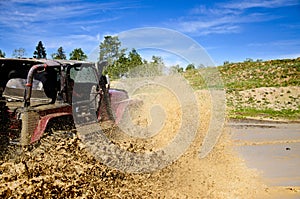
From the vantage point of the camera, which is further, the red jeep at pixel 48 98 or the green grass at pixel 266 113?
the green grass at pixel 266 113

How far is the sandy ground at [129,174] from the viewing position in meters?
4.04

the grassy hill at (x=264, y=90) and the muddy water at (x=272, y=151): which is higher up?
the grassy hill at (x=264, y=90)

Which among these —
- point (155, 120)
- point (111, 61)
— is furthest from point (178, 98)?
point (111, 61)

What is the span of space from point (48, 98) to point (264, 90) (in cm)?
2532

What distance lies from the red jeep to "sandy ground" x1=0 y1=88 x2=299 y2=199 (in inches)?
12.7

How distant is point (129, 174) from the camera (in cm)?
509

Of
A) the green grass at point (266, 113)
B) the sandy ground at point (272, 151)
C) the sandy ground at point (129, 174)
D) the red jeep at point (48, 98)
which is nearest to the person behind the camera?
the sandy ground at point (129, 174)

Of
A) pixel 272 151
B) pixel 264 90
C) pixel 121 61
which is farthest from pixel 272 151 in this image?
pixel 264 90

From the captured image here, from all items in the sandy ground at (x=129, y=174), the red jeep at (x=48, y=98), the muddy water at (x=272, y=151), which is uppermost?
the red jeep at (x=48, y=98)

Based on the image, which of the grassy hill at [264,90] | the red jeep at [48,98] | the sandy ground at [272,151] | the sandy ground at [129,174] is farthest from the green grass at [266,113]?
the red jeep at [48,98]

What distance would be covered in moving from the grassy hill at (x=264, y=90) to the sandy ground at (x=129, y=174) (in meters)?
2.07

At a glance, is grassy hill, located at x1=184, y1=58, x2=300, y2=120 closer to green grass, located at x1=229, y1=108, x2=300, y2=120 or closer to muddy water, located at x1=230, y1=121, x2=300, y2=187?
green grass, located at x1=229, y1=108, x2=300, y2=120

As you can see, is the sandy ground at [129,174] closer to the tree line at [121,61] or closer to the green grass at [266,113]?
the tree line at [121,61]

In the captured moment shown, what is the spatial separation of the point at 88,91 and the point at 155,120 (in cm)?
246
